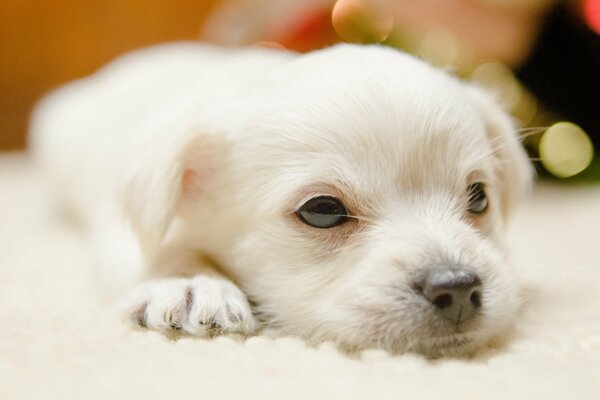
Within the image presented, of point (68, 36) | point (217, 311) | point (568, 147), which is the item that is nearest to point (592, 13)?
point (568, 147)

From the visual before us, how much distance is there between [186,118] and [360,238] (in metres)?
0.63

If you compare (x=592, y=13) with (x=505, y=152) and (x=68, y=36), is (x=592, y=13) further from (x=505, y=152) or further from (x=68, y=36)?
(x=68, y=36)

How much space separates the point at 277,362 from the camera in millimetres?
1268

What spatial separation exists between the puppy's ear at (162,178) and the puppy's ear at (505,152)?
0.73 m

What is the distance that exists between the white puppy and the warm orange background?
384 centimetres

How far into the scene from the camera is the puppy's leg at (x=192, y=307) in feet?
4.84

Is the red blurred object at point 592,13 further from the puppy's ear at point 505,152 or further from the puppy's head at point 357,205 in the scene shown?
the puppy's head at point 357,205

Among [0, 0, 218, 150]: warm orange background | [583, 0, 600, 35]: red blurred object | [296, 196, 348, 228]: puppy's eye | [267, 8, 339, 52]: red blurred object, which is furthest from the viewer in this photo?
[0, 0, 218, 150]: warm orange background

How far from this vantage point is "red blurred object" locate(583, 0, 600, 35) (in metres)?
3.12

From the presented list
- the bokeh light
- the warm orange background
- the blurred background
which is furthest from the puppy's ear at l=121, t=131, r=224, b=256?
the warm orange background

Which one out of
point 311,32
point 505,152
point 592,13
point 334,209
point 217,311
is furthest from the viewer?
point 311,32

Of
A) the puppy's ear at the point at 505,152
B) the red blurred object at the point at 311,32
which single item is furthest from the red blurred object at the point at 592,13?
the puppy's ear at the point at 505,152

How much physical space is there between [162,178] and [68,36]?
420 centimetres

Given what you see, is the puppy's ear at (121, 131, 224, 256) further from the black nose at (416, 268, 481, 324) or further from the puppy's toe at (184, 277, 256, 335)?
the black nose at (416, 268, 481, 324)
